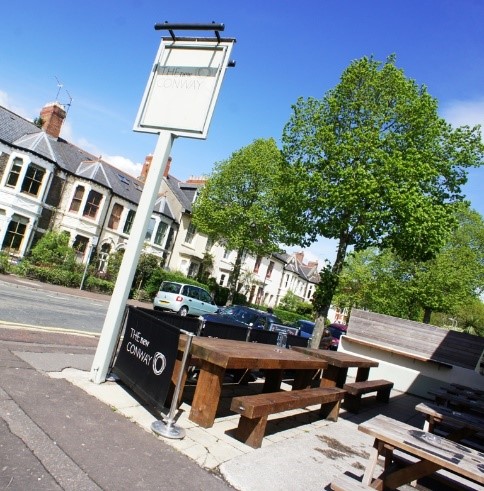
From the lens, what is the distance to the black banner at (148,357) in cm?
492

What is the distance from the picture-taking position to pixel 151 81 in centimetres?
656

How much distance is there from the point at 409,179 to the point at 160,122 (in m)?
12.4

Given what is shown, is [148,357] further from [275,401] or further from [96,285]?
[96,285]

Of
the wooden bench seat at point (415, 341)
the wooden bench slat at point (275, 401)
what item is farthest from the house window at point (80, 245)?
the wooden bench slat at point (275, 401)

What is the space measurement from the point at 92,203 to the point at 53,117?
7030 mm

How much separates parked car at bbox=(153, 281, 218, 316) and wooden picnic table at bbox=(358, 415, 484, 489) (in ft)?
60.4

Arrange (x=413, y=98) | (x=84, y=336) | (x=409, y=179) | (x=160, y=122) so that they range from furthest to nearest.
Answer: (x=413, y=98), (x=409, y=179), (x=84, y=336), (x=160, y=122)

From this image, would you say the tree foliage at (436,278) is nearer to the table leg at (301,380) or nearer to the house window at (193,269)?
the house window at (193,269)

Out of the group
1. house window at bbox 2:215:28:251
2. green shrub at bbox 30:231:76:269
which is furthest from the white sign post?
house window at bbox 2:215:28:251

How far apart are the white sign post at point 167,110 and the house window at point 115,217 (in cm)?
2676

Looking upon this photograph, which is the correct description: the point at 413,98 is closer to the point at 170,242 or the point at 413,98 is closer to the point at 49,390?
the point at 49,390

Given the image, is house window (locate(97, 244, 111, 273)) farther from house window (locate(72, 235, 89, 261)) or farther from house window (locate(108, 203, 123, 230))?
house window (locate(108, 203, 123, 230))

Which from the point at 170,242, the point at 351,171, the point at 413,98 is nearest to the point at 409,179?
the point at 351,171

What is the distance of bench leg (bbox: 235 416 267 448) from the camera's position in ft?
15.9
